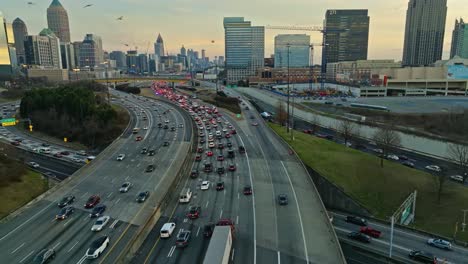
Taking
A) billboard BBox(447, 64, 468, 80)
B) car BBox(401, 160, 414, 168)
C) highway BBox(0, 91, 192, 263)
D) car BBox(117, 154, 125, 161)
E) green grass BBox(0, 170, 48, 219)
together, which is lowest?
car BBox(401, 160, 414, 168)

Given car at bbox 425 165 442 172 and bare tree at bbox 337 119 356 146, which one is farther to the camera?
bare tree at bbox 337 119 356 146

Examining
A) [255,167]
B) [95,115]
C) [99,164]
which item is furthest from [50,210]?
[95,115]

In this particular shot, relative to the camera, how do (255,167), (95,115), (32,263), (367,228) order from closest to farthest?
(32,263)
(367,228)
(255,167)
(95,115)

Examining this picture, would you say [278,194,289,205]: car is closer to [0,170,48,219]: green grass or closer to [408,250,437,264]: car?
[408,250,437,264]: car

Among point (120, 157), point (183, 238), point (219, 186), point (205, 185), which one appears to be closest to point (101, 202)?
point (205, 185)

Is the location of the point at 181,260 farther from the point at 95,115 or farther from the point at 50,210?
the point at 95,115

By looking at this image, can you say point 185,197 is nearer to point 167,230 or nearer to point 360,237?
point 167,230

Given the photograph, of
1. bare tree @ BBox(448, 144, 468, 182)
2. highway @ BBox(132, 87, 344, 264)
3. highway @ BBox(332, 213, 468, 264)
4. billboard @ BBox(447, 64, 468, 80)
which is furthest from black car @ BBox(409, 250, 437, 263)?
billboard @ BBox(447, 64, 468, 80)
